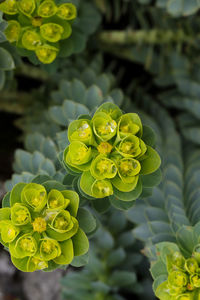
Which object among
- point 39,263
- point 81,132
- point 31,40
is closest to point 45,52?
point 31,40

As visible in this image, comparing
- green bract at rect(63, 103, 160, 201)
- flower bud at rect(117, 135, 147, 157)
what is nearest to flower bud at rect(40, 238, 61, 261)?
green bract at rect(63, 103, 160, 201)

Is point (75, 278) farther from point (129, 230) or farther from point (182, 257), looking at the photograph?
point (182, 257)

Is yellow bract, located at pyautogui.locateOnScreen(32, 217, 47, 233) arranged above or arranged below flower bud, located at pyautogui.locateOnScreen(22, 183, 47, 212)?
below

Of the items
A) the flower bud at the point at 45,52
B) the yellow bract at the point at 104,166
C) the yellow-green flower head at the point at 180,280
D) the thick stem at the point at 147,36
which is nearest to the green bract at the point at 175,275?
the yellow-green flower head at the point at 180,280

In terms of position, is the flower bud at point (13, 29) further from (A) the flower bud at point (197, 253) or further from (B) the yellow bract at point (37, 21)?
(A) the flower bud at point (197, 253)

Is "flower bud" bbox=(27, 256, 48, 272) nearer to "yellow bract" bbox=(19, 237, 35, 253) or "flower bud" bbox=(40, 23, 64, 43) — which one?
"yellow bract" bbox=(19, 237, 35, 253)

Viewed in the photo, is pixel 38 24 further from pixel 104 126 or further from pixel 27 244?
pixel 27 244

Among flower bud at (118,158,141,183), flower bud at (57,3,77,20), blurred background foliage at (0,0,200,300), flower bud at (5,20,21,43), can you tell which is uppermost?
flower bud at (57,3,77,20)
